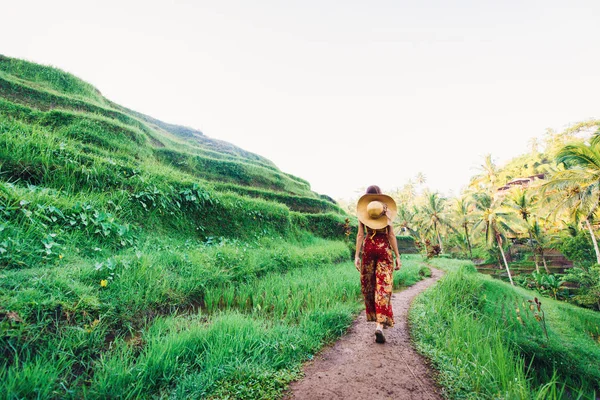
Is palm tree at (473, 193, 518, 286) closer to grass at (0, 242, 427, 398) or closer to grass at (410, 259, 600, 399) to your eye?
grass at (410, 259, 600, 399)

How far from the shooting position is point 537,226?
25812 millimetres

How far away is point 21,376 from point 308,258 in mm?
7078

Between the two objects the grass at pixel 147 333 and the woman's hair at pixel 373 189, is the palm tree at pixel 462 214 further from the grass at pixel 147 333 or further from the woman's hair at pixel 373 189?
the grass at pixel 147 333

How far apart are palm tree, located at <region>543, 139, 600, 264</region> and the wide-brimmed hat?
16.1 meters

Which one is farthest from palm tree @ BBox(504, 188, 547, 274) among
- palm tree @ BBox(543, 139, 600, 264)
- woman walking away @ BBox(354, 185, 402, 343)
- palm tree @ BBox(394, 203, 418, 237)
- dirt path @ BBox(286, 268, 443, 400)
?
dirt path @ BBox(286, 268, 443, 400)

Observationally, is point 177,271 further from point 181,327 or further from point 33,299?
point 33,299

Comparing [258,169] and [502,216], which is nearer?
[258,169]

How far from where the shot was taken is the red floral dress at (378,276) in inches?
132

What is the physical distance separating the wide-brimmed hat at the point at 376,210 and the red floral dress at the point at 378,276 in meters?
0.13

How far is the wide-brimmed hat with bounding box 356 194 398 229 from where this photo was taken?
3.44 metres

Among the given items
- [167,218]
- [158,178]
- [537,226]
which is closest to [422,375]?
[167,218]

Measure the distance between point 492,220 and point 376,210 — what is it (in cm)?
2761

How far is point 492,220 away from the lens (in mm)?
24547

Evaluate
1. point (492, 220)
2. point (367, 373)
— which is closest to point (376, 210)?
point (367, 373)
